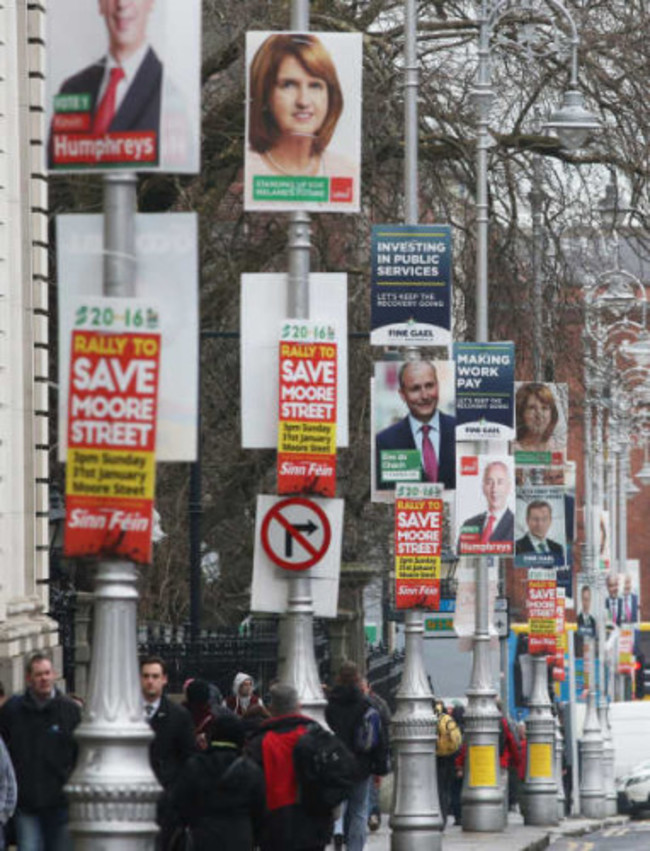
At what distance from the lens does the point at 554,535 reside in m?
37.4

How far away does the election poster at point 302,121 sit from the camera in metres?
17.7

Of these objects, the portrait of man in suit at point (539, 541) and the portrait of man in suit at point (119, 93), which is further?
the portrait of man in suit at point (539, 541)

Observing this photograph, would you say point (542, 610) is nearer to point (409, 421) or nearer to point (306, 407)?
point (409, 421)

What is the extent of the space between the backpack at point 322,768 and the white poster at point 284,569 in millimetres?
2597

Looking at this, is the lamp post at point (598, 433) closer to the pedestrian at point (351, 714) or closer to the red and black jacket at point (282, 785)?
the pedestrian at point (351, 714)

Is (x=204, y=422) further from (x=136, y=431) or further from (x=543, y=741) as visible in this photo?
(x=136, y=431)

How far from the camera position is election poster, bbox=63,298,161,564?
457 inches

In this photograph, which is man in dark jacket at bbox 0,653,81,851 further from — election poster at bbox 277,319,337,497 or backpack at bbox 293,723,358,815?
election poster at bbox 277,319,337,497

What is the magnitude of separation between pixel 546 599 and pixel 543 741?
1.92 meters

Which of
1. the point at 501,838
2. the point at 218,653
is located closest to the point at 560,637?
the point at 501,838

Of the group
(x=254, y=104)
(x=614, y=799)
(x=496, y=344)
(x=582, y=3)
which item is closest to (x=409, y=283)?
(x=496, y=344)

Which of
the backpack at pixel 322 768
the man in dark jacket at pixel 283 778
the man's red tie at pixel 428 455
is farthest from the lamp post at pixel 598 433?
the backpack at pixel 322 768

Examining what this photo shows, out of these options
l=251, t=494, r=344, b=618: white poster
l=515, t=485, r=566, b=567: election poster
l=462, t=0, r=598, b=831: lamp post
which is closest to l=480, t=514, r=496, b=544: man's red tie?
l=462, t=0, r=598, b=831: lamp post

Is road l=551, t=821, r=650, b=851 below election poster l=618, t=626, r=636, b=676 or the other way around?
below
